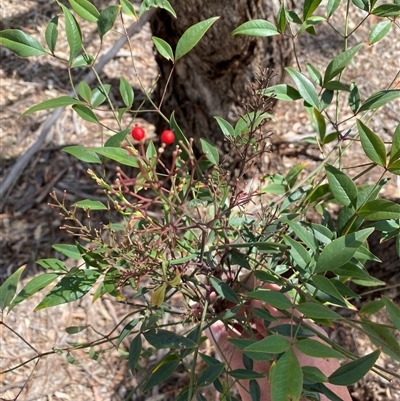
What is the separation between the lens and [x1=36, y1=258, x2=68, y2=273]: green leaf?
0.79 meters

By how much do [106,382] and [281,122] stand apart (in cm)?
100

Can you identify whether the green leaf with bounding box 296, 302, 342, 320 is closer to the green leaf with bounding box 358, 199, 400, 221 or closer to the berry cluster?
the green leaf with bounding box 358, 199, 400, 221

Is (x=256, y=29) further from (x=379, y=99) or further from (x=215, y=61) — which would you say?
(x=215, y=61)

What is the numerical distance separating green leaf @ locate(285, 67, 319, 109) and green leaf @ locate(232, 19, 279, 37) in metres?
0.07

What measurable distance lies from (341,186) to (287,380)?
267 millimetres

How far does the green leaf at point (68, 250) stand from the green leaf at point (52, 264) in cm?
2

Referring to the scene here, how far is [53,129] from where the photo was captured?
1929 mm

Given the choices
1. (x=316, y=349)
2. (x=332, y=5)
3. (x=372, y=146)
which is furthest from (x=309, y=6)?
(x=316, y=349)

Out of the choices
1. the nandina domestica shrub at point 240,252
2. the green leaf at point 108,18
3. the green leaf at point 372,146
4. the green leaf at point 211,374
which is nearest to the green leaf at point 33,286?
the nandina domestica shrub at point 240,252

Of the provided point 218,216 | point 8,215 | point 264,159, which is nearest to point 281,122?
point 264,159

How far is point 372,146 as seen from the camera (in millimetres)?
656

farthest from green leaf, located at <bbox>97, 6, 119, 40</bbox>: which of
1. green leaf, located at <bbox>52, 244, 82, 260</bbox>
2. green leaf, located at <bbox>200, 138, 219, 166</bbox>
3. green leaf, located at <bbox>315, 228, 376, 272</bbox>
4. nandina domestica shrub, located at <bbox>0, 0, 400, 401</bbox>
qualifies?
green leaf, located at <bbox>315, 228, 376, 272</bbox>

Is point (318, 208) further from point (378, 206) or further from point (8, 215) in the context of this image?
point (8, 215)

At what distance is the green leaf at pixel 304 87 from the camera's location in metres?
0.83
